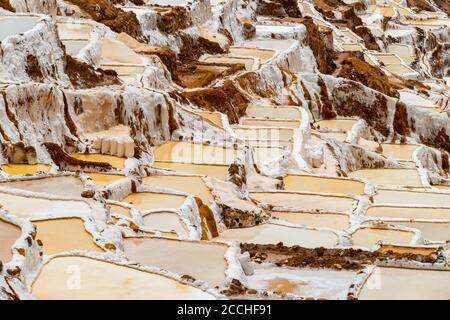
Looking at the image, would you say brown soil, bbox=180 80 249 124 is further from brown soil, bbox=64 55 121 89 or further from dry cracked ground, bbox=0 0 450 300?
brown soil, bbox=64 55 121 89

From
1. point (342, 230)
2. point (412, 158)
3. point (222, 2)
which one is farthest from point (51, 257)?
point (222, 2)

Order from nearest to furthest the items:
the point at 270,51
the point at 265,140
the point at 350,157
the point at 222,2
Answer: the point at 265,140 → the point at 350,157 → the point at 270,51 → the point at 222,2

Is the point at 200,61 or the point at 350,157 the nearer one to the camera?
the point at 350,157

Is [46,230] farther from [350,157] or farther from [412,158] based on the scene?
[412,158]

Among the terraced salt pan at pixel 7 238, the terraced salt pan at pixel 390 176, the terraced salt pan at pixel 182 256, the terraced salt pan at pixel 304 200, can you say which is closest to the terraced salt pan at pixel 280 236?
the terraced salt pan at pixel 304 200

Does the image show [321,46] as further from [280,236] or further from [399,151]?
[280,236]

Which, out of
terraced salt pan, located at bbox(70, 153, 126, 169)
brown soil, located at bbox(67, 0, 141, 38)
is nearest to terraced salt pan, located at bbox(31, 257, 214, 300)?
terraced salt pan, located at bbox(70, 153, 126, 169)

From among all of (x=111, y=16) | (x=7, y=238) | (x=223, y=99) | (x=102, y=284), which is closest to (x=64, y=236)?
(x=7, y=238)
